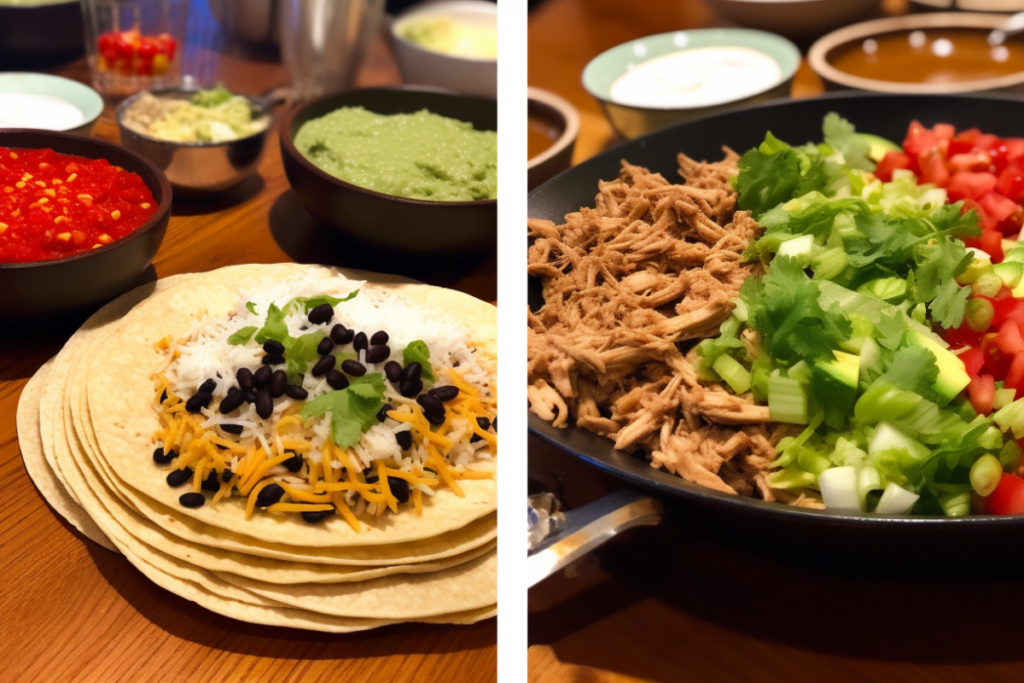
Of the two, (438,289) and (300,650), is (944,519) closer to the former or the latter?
(300,650)

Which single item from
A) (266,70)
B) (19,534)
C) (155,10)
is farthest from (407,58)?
(19,534)

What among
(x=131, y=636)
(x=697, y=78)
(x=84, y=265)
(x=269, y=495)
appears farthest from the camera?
(x=697, y=78)

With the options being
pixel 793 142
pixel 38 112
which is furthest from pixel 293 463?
pixel 793 142

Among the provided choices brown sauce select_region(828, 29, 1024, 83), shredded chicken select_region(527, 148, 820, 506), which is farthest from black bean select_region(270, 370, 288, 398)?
brown sauce select_region(828, 29, 1024, 83)

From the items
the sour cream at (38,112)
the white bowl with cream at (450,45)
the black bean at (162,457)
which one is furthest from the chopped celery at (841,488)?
the sour cream at (38,112)

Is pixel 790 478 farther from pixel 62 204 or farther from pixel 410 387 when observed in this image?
pixel 62 204

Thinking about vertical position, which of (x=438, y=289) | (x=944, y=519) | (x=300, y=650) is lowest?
(x=300, y=650)
